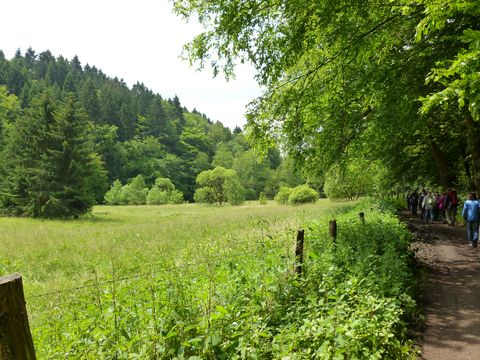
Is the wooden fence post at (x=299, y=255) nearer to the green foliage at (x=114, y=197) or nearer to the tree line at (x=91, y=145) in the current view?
the tree line at (x=91, y=145)

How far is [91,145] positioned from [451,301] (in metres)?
56.1

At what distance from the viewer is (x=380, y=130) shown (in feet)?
36.3

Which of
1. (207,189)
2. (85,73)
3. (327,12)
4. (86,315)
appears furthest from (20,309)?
(85,73)

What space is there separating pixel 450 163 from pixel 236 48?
2128 cm

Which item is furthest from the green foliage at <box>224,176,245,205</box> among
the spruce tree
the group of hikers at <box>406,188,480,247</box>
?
the group of hikers at <box>406,188,480,247</box>

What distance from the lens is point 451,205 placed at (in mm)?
17453

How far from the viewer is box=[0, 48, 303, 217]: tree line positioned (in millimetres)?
35031

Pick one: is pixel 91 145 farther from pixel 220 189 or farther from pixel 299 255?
pixel 299 255

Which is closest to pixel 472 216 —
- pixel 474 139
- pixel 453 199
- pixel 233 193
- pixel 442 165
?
pixel 474 139

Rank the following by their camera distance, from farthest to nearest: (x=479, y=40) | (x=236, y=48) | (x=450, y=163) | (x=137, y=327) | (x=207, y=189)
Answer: (x=207, y=189)
(x=450, y=163)
(x=236, y=48)
(x=479, y=40)
(x=137, y=327)

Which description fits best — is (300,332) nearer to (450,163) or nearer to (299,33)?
(299,33)

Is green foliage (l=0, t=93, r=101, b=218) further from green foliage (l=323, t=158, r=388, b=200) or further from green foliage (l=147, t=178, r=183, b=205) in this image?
green foliage (l=147, t=178, r=183, b=205)

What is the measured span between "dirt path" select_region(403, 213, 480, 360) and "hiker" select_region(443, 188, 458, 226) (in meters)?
6.00

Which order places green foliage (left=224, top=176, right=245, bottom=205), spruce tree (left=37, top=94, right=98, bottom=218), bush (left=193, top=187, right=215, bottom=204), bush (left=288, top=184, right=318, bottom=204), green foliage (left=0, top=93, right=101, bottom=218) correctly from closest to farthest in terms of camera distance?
spruce tree (left=37, top=94, right=98, bottom=218) → green foliage (left=0, top=93, right=101, bottom=218) → bush (left=288, top=184, right=318, bottom=204) → green foliage (left=224, top=176, right=245, bottom=205) → bush (left=193, top=187, right=215, bottom=204)
